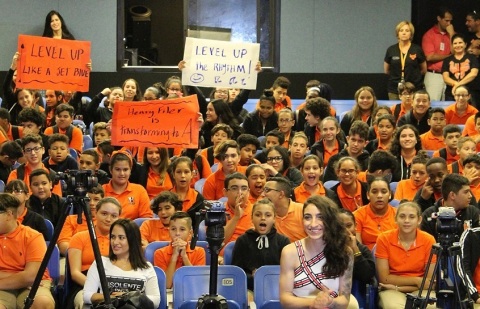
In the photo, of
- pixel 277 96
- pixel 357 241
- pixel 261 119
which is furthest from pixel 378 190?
pixel 277 96

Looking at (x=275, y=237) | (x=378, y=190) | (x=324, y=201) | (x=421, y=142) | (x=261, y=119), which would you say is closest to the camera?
(x=324, y=201)

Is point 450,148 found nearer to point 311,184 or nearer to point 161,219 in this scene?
point 311,184

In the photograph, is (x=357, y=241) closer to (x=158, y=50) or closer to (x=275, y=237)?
(x=275, y=237)

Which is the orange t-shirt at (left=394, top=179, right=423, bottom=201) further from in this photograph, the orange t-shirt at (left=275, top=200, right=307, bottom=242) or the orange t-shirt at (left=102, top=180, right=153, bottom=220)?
the orange t-shirt at (left=102, top=180, right=153, bottom=220)

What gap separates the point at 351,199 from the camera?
33.4ft

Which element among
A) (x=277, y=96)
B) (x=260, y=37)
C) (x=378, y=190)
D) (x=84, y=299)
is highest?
(x=260, y=37)

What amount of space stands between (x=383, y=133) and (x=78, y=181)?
5597 millimetres

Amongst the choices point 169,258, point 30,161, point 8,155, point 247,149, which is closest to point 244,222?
point 169,258

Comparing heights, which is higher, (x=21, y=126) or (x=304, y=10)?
(x=304, y=10)

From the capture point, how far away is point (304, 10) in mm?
16766

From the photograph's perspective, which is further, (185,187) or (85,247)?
(185,187)

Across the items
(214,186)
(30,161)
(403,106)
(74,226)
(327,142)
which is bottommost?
(74,226)

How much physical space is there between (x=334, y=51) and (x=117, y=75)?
334 centimetres

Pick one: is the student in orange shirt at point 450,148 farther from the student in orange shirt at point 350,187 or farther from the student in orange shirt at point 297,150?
the student in orange shirt at point 350,187
